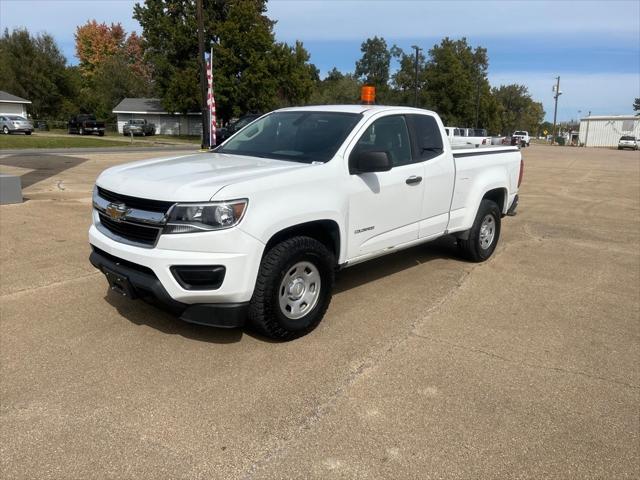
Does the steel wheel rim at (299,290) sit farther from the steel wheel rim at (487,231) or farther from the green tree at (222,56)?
the green tree at (222,56)

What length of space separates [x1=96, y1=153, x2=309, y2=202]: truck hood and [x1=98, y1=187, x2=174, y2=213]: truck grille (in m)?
0.04

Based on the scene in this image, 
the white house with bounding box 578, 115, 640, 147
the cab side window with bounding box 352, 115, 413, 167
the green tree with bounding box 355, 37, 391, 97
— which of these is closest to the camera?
the cab side window with bounding box 352, 115, 413, 167

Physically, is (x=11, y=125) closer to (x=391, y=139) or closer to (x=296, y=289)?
(x=391, y=139)

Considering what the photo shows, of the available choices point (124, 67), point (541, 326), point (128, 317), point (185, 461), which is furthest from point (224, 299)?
point (124, 67)

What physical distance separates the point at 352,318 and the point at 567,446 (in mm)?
2056

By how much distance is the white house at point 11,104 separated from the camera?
53.8 m

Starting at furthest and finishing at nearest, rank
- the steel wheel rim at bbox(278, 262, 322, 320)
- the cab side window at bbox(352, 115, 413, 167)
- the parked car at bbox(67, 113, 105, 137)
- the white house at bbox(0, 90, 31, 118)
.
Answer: the white house at bbox(0, 90, 31, 118) → the parked car at bbox(67, 113, 105, 137) → the cab side window at bbox(352, 115, 413, 167) → the steel wheel rim at bbox(278, 262, 322, 320)

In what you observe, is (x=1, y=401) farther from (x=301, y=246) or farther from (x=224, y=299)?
(x=301, y=246)

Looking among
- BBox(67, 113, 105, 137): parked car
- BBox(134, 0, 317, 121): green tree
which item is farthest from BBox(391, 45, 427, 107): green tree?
BBox(67, 113, 105, 137): parked car

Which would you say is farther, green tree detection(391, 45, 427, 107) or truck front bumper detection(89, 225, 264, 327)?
green tree detection(391, 45, 427, 107)

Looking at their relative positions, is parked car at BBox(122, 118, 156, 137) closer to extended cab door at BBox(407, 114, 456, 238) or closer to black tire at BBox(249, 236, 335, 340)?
extended cab door at BBox(407, 114, 456, 238)

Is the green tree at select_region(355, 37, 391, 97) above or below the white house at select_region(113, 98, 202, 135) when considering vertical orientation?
above

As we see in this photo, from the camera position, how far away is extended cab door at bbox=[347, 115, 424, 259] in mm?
4406

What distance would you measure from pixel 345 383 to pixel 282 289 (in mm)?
853
